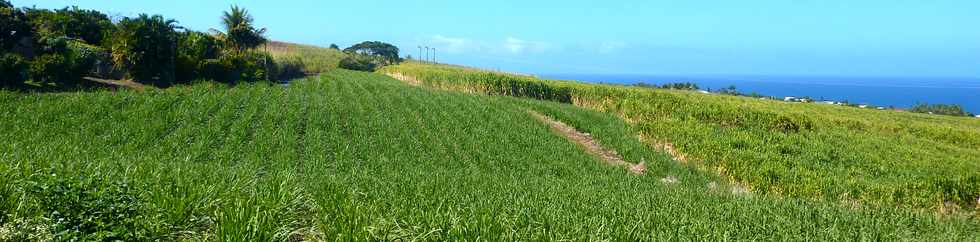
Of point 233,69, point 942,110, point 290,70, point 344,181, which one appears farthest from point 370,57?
point 344,181

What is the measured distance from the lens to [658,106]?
27859mm

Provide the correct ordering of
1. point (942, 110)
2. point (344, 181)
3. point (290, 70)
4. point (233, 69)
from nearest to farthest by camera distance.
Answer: point (344, 181) → point (233, 69) → point (290, 70) → point (942, 110)

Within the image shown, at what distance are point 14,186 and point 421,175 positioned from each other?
586 centimetres

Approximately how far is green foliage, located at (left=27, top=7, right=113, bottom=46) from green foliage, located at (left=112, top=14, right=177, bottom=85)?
3.39 ft

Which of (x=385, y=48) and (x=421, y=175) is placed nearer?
(x=421, y=175)

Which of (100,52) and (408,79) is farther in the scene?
(408,79)

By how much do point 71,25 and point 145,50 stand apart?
358 centimetres

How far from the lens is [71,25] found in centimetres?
2903

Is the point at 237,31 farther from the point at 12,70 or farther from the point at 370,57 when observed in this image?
the point at 370,57

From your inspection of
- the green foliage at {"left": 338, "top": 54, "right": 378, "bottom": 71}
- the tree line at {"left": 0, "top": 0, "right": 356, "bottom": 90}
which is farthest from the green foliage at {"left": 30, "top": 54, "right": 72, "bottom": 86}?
the green foliage at {"left": 338, "top": 54, "right": 378, "bottom": 71}

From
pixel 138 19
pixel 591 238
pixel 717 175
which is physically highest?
pixel 138 19

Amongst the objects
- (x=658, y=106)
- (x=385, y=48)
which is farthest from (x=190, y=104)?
(x=385, y=48)

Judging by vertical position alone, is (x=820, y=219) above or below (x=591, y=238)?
below

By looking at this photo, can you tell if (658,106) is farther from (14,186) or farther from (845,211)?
(14,186)
